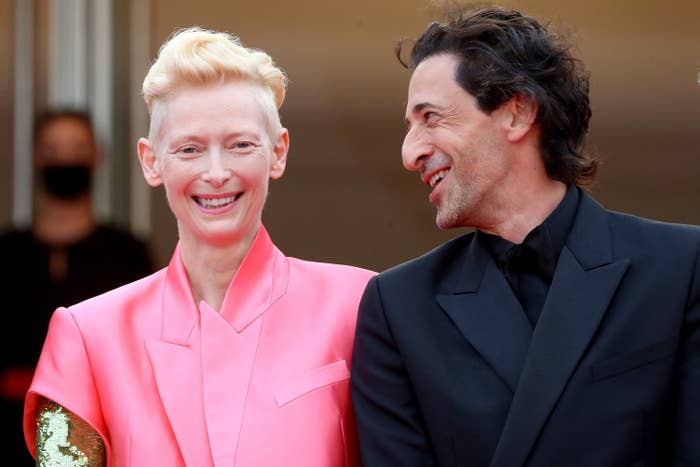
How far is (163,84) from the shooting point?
2.48 meters

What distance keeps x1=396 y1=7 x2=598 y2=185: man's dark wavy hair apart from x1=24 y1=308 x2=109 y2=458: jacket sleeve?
88cm

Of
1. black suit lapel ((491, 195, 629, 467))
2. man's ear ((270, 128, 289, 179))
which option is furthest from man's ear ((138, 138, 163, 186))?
black suit lapel ((491, 195, 629, 467))

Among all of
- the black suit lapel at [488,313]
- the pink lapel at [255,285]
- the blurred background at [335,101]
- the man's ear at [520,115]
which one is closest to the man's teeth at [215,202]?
the pink lapel at [255,285]

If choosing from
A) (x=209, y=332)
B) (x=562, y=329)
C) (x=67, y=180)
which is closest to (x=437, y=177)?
(x=562, y=329)

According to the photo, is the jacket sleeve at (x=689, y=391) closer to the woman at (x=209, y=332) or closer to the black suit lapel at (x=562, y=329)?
the black suit lapel at (x=562, y=329)

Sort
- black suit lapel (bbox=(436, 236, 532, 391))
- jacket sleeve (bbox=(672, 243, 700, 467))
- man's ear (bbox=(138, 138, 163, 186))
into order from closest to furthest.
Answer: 1. jacket sleeve (bbox=(672, 243, 700, 467))
2. black suit lapel (bbox=(436, 236, 532, 391))
3. man's ear (bbox=(138, 138, 163, 186))

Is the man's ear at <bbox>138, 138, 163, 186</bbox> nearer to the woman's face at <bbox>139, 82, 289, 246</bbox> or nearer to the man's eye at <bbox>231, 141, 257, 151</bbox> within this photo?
the woman's face at <bbox>139, 82, 289, 246</bbox>

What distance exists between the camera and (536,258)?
2381mm

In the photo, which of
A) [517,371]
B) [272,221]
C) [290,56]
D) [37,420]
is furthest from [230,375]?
[290,56]

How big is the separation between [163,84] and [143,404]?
624 millimetres

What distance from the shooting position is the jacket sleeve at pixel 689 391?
7.12 feet

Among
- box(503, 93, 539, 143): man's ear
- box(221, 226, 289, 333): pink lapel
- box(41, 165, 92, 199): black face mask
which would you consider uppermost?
box(503, 93, 539, 143): man's ear

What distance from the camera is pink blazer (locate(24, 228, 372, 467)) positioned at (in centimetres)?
236

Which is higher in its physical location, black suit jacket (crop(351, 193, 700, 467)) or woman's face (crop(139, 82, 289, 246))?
woman's face (crop(139, 82, 289, 246))
